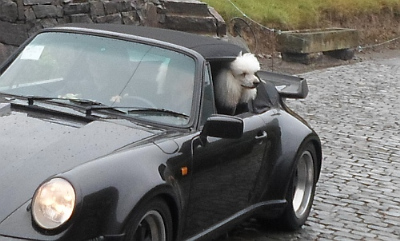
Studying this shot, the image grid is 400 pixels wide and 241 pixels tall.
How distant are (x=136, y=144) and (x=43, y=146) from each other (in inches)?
21.8

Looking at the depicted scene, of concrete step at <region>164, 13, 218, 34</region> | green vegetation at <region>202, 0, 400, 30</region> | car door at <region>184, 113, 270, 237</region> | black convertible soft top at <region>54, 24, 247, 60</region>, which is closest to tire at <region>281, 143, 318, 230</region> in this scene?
car door at <region>184, 113, 270, 237</region>

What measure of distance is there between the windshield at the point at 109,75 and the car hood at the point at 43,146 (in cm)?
35

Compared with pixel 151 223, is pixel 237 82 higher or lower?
higher

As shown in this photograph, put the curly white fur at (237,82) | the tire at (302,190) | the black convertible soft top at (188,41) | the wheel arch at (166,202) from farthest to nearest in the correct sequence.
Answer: the tire at (302,190) → the curly white fur at (237,82) → the black convertible soft top at (188,41) → the wheel arch at (166,202)

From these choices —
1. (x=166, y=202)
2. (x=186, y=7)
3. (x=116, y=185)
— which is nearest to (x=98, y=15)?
(x=186, y=7)

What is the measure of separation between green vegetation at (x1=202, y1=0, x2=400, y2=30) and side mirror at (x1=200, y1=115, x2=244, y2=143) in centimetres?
1492

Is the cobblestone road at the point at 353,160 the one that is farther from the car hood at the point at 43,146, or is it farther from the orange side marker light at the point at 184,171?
the car hood at the point at 43,146

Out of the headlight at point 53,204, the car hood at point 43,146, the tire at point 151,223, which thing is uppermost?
the car hood at point 43,146

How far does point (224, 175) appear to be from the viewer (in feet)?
18.7

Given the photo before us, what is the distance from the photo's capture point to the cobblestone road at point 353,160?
23.7 ft

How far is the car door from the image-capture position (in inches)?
212

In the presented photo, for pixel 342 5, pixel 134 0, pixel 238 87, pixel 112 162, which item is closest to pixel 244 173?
pixel 238 87

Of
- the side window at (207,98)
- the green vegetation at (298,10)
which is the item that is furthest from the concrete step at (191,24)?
the side window at (207,98)

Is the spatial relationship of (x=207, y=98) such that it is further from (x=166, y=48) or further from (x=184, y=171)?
(x=184, y=171)
